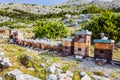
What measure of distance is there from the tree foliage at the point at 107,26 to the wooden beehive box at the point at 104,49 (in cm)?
1140

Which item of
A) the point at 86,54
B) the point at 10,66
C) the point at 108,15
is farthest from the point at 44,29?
the point at 10,66

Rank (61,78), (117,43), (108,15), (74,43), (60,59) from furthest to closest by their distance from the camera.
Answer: (108,15)
(117,43)
(74,43)
(60,59)
(61,78)

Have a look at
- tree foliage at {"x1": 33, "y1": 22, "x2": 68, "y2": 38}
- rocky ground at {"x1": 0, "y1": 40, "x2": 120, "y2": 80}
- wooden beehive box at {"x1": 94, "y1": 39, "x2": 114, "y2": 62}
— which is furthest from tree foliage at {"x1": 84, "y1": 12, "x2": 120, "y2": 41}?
rocky ground at {"x1": 0, "y1": 40, "x2": 120, "y2": 80}

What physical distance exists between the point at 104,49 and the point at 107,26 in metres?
14.3

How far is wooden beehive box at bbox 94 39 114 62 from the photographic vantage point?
24.9 m

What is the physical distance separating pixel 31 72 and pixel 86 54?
22.7 feet

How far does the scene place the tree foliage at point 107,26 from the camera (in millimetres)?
37469

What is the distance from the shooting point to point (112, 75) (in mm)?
21500

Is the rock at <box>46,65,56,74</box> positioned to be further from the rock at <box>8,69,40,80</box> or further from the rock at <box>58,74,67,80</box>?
the rock at <box>8,69,40,80</box>

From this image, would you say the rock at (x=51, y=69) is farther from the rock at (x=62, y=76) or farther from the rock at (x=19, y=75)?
the rock at (x=19, y=75)

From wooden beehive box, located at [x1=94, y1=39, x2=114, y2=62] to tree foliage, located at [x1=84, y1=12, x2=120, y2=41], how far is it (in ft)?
37.4

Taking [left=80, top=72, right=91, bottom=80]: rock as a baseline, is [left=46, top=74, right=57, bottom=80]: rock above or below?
above

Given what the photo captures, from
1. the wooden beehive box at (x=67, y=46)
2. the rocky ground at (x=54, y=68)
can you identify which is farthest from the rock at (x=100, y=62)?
the wooden beehive box at (x=67, y=46)

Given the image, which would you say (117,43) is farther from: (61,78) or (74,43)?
(61,78)
